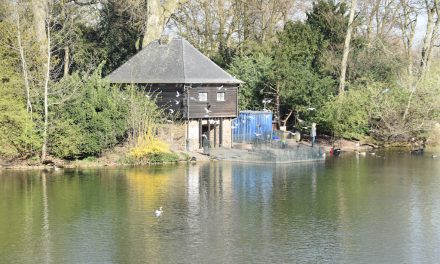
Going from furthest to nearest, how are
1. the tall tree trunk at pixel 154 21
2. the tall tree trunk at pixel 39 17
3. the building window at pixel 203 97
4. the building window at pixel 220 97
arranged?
1. the tall tree trunk at pixel 154 21
2. the building window at pixel 220 97
3. the building window at pixel 203 97
4. the tall tree trunk at pixel 39 17

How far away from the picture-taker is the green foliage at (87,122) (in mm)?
36750

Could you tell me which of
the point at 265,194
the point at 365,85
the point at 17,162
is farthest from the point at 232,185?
the point at 365,85

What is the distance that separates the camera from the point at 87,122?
37312 mm

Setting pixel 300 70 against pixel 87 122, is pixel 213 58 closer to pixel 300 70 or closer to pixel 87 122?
pixel 300 70

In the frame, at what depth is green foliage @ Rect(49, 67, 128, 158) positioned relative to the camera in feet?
121

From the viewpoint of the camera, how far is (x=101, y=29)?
5472 cm

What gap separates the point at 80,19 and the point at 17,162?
18719 millimetres

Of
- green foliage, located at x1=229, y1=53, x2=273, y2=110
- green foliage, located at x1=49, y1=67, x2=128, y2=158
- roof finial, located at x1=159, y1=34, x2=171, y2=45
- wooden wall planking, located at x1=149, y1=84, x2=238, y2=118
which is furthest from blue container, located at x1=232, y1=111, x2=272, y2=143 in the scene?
green foliage, located at x1=49, y1=67, x2=128, y2=158

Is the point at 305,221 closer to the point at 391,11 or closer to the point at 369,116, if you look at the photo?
the point at 369,116

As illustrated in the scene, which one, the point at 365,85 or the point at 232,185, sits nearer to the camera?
the point at 232,185

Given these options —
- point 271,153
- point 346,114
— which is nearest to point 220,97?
point 271,153

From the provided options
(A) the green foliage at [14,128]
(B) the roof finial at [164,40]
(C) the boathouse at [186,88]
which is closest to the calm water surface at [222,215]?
(A) the green foliage at [14,128]

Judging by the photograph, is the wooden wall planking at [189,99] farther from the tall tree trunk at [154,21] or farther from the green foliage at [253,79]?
the green foliage at [253,79]

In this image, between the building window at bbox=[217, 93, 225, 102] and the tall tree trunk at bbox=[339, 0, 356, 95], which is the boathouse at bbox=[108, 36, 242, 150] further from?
the tall tree trunk at bbox=[339, 0, 356, 95]
